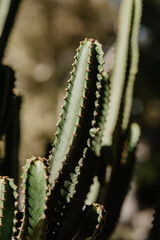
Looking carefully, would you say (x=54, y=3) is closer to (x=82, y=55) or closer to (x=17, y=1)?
(x=17, y=1)

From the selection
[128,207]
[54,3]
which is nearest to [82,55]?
[128,207]

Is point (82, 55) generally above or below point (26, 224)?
above

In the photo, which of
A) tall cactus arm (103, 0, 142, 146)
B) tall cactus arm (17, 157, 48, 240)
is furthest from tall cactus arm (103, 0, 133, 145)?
tall cactus arm (17, 157, 48, 240)

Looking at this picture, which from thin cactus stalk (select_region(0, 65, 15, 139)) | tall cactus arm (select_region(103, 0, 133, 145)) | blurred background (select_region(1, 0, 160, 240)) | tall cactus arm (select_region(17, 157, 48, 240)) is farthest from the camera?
blurred background (select_region(1, 0, 160, 240))

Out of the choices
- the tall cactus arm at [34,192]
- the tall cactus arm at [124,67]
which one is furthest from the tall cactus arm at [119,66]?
the tall cactus arm at [34,192]

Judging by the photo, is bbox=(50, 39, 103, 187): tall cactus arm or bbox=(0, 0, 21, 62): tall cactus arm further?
bbox=(0, 0, 21, 62): tall cactus arm

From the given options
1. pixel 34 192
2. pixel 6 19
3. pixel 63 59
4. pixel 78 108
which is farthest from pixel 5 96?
pixel 63 59

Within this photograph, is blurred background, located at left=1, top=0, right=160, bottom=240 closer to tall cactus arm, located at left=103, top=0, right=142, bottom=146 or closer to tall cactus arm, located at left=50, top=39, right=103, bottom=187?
tall cactus arm, located at left=103, top=0, right=142, bottom=146
